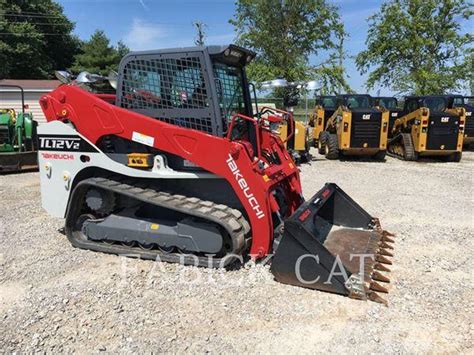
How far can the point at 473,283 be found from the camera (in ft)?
13.4

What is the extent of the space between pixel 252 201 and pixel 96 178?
6.07 feet

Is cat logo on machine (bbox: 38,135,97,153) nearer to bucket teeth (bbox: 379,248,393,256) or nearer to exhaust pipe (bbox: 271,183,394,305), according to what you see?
exhaust pipe (bbox: 271,183,394,305)

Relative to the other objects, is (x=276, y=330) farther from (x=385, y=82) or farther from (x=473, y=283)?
(x=385, y=82)

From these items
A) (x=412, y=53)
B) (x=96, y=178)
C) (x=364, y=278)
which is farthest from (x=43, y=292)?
(x=412, y=53)

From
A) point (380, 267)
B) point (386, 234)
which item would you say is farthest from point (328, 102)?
point (380, 267)

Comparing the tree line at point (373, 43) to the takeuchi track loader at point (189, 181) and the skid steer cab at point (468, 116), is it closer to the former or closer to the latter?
the skid steer cab at point (468, 116)

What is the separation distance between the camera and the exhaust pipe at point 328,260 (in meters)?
3.73

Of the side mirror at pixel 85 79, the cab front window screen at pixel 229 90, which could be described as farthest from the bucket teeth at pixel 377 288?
the side mirror at pixel 85 79

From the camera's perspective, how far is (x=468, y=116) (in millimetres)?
14930

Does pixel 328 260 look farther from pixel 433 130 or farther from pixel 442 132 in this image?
pixel 442 132

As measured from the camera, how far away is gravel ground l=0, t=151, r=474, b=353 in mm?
3098

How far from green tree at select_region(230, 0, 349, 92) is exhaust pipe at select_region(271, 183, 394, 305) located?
17.8 meters

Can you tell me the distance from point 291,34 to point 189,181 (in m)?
19.9

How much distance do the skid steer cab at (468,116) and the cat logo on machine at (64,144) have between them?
536 inches
